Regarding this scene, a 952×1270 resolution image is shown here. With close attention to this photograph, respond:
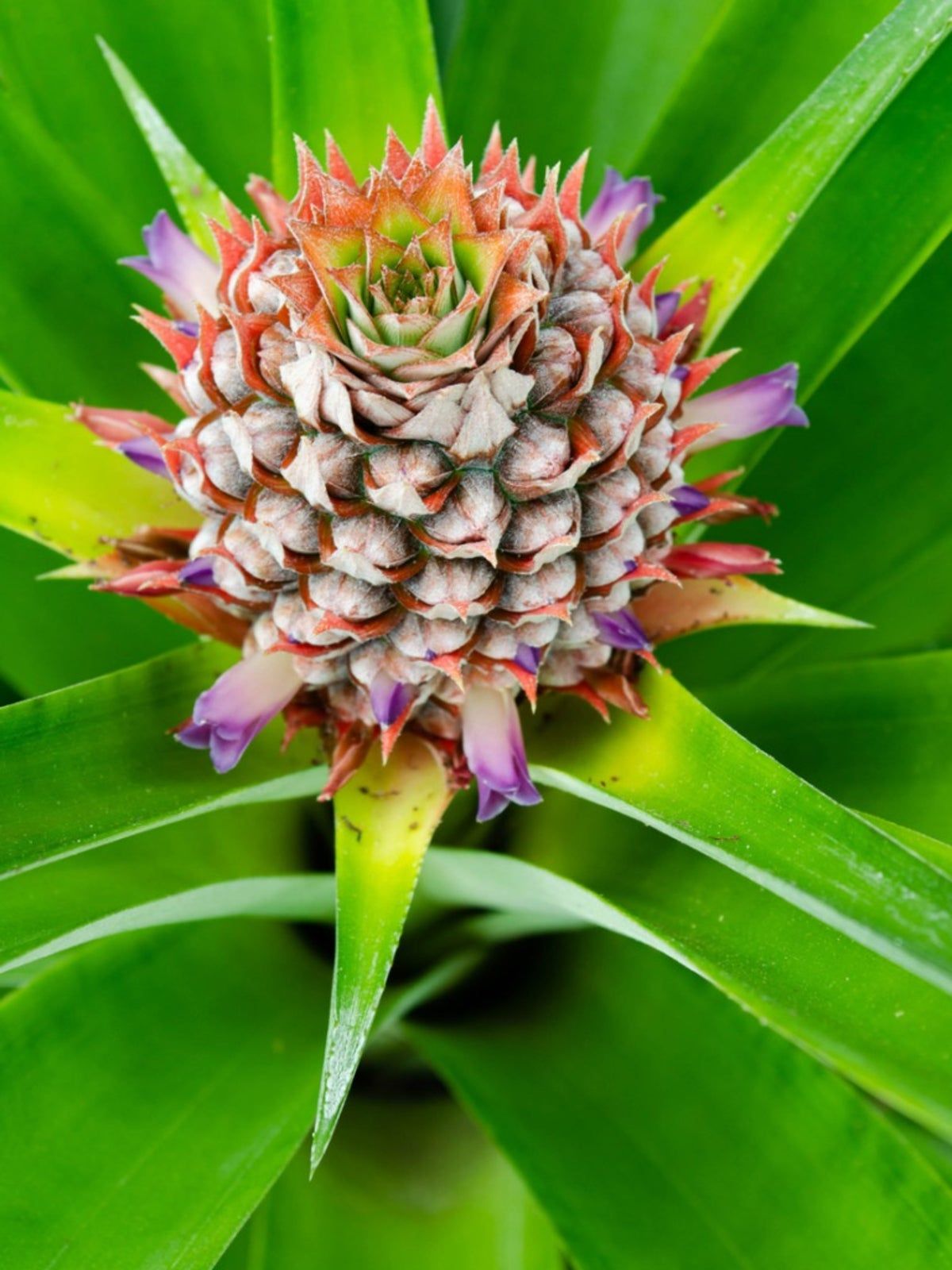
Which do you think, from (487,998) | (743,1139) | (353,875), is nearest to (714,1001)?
(743,1139)

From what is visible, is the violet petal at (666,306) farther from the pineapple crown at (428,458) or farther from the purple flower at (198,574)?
the purple flower at (198,574)

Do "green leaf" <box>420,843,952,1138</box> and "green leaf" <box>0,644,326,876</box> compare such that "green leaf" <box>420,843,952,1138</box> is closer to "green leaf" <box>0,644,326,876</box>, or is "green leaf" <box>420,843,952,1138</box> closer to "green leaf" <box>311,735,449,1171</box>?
"green leaf" <box>311,735,449,1171</box>

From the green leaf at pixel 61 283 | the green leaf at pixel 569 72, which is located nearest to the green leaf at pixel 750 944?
the green leaf at pixel 61 283

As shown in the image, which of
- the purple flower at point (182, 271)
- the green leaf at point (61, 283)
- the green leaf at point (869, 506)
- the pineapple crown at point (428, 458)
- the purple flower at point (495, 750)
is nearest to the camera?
the pineapple crown at point (428, 458)

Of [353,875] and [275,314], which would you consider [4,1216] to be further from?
[275,314]

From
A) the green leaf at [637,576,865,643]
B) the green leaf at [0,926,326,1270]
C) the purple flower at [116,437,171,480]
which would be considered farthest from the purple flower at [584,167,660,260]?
the green leaf at [0,926,326,1270]
